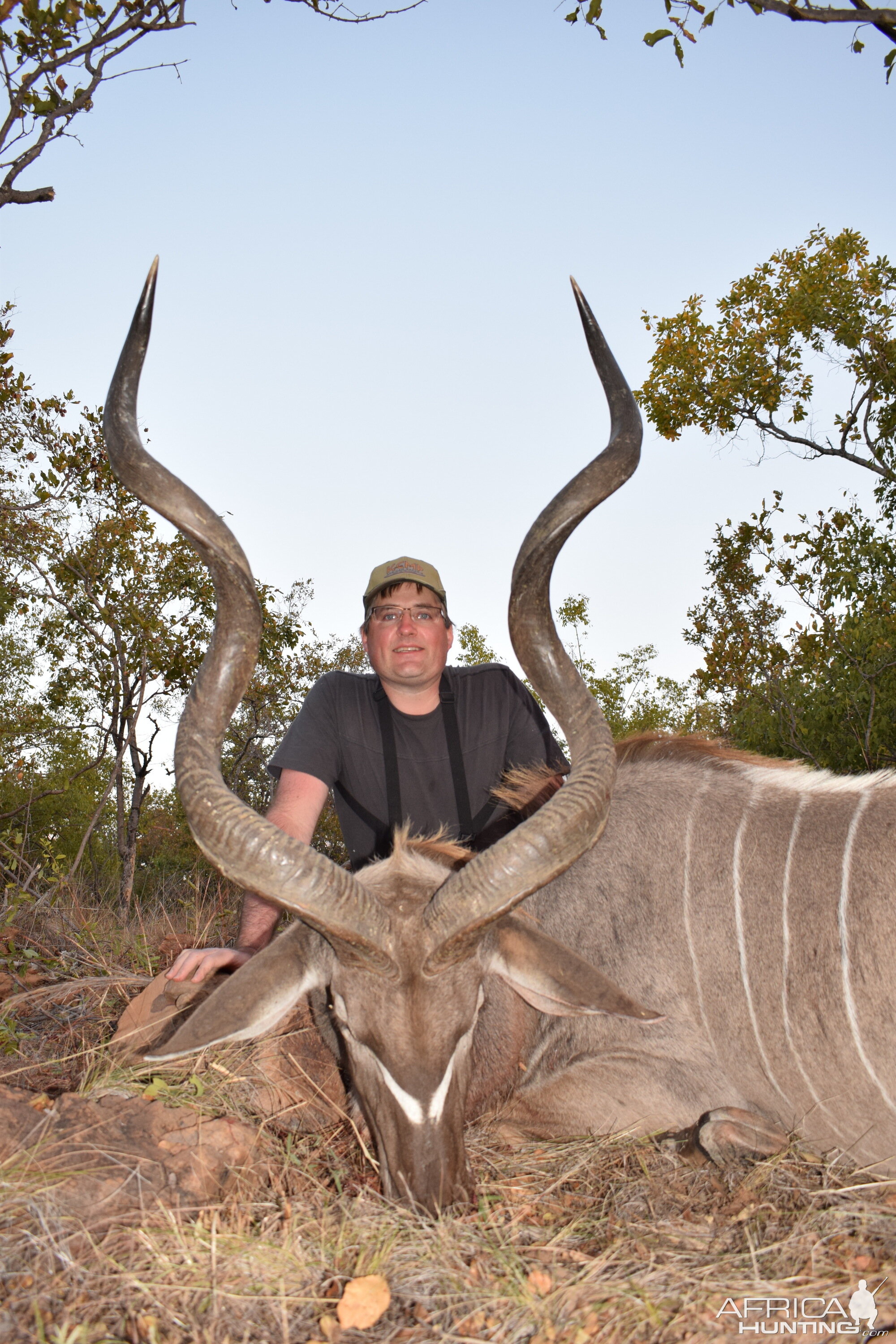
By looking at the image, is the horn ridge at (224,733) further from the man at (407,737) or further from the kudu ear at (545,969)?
the man at (407,737)

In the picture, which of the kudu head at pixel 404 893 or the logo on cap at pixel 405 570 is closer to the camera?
the kudu head at pixel 404 893

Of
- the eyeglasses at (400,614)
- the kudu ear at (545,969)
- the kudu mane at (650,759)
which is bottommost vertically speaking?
the kudu ear at (545,969)

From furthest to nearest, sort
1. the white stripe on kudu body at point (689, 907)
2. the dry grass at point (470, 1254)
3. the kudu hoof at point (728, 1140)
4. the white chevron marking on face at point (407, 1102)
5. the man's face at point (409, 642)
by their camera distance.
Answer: the man's face at point (409, 642) < the white stripe on kudu body at point (689, 907) < the kudu hoof at point (728, 1140) < the white chevron marking on face at point (407, 1102) < the dry grass at point (470, 1254)

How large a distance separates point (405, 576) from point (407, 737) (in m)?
0.78

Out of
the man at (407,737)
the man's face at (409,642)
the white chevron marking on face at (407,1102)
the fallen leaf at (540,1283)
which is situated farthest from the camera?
the man's face at (409,642)

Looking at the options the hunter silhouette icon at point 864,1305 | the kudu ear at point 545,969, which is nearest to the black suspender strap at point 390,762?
the kudu ear at point 545,969

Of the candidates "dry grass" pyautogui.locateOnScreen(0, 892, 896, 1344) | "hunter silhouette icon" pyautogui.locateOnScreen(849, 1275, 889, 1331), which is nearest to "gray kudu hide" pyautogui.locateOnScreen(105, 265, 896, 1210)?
"dry grass" pyautogui.locateOnScreen(0, 892, 896, 1344)

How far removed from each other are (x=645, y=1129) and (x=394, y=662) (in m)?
2.32

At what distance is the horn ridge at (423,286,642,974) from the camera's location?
2705 millimetres

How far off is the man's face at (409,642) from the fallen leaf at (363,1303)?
2798 mm

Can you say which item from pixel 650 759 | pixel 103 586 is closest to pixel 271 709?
pixel 103 586

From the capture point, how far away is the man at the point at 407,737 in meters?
4.36

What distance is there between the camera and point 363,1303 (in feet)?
6.82

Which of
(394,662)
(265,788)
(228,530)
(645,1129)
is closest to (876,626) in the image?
(394,662)
